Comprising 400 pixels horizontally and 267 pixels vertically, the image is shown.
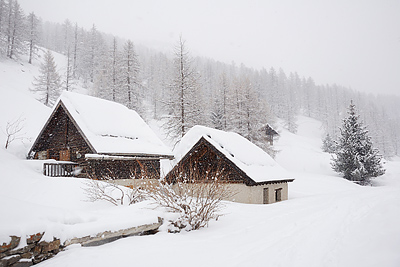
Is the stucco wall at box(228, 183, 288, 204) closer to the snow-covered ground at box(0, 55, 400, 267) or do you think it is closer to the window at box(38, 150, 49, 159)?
the snow-covered ground at box(0, 55, 400, 267)

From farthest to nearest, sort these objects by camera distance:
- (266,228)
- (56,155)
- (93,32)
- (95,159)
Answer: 1. (93,32)
2. (56,155)
3. (95,159)
4. (266,228)

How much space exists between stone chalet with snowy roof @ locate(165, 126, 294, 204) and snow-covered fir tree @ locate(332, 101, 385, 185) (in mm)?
14705

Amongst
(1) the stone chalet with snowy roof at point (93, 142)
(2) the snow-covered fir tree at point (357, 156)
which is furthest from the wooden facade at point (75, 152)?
(2) the snow-covered fir tree at point (357, 156)

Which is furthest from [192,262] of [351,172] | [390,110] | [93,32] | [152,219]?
[390,110]

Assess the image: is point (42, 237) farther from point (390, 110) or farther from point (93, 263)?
point (390, 110)

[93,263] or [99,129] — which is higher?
[99,129]

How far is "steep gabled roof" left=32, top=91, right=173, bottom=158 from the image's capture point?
16234 mm

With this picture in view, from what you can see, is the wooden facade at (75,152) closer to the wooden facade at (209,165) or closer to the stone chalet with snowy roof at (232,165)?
the wooden facade at (209,165)

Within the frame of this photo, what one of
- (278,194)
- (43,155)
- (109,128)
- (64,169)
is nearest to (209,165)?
(278,194)

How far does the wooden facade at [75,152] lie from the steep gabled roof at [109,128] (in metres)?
0.29

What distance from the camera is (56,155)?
1878 cm

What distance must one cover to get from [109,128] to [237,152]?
9044 millimetres

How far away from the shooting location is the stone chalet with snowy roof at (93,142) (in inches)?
640

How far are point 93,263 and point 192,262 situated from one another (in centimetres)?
201
